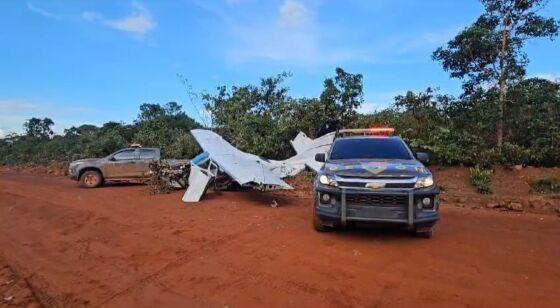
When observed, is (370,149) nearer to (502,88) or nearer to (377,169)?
(377,169)

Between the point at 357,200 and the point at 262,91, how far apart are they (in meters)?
17.8

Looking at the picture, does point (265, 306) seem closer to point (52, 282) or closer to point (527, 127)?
point (52, 282)

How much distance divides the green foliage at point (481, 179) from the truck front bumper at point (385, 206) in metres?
6.68

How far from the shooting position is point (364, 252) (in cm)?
666

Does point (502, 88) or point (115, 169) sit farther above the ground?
point (502, 88)

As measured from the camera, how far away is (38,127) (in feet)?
172

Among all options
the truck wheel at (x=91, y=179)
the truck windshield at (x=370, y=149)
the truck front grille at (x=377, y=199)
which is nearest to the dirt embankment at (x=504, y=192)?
the truck windshield at (x=370, y=149)

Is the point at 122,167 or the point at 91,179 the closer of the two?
the point at 91,179

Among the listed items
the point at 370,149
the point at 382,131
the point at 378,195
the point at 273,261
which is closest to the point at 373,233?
the point at 378,195

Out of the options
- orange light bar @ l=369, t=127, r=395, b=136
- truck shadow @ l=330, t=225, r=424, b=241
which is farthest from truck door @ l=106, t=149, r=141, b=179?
truck shadow @ l=330, t=225, r=424, b=241

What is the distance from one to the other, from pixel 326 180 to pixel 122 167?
512 inches

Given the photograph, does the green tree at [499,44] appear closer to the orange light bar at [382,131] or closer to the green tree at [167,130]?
the orange light bar at [382,131]

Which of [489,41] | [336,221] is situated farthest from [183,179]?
[489,41]

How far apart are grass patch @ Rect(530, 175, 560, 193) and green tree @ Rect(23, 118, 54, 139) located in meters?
50.9
